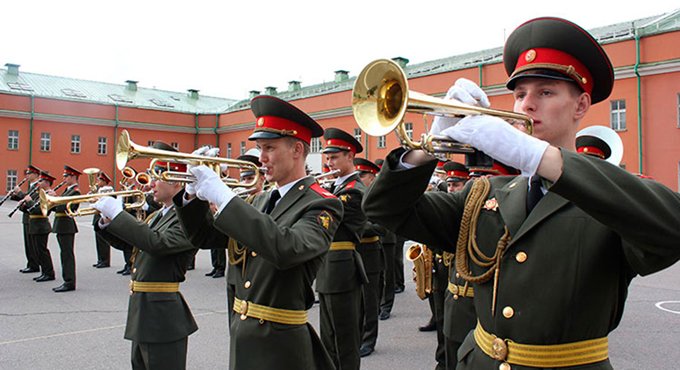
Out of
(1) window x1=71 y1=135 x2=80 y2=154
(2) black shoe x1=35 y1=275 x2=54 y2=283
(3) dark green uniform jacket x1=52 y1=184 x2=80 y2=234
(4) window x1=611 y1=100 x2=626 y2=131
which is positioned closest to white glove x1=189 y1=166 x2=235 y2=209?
(3) dark green uniform jacket x1=52 y1=184 x2=80 y2=234

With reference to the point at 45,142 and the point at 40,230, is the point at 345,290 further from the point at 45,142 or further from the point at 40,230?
the point at 45,142

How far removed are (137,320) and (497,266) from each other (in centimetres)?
305

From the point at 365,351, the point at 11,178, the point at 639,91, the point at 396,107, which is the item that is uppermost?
the point at 639,91

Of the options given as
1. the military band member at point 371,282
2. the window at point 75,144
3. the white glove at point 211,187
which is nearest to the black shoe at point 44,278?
the military band member at point 371,282

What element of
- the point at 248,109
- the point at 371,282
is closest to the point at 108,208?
the point at 371,282

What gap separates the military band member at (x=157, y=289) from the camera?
4066 mm

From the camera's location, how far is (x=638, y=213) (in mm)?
1589

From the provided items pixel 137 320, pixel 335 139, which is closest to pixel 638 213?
pixel 137 320

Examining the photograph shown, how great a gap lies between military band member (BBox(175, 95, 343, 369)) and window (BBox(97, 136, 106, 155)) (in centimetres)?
4270

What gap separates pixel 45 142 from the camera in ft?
131

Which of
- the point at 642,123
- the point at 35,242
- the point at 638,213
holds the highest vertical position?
the point at 642,123

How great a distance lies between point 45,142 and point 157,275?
41188mm

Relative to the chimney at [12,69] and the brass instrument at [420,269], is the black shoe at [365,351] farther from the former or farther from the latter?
the chimney at [12,69]

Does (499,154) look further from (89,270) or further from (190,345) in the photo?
(89,270)
